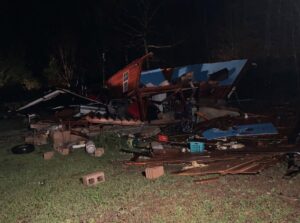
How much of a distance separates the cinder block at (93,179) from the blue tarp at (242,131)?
3234mm

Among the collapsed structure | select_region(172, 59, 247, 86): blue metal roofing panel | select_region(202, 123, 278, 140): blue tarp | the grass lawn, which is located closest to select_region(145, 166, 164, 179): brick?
the grass lawn

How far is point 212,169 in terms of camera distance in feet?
21.7

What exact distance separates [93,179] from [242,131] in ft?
13.8

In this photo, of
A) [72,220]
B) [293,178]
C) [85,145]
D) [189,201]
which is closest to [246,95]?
[85,145]

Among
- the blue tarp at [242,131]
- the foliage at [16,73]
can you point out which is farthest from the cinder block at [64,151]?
the foliage at [16,73]

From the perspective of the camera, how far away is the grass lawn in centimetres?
506

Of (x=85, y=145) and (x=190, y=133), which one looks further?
(x=190, y=133)

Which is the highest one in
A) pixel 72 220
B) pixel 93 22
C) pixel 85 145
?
pixel 93 22

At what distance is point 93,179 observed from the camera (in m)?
6.53

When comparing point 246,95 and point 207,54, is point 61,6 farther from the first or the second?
point 246,95

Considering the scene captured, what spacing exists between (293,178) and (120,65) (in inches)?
614

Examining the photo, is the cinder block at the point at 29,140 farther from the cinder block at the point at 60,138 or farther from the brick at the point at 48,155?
the brick at the point at 48,155

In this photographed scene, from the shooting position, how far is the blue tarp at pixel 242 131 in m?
8.96

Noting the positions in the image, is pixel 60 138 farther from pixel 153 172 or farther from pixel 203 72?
pixel 203 72
